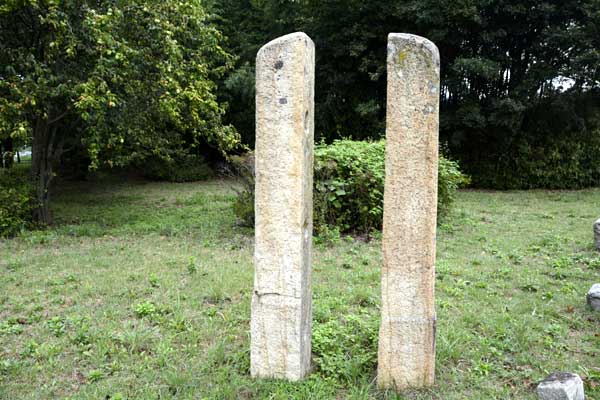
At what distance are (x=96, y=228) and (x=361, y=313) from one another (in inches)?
248

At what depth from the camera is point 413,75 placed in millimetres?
2695

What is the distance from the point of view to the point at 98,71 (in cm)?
738

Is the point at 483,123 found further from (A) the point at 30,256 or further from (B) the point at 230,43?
(A) the point at 30,256

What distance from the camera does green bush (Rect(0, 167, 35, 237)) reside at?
26.4 ft

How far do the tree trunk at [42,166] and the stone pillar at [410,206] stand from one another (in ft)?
26.7

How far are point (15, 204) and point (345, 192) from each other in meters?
5.90

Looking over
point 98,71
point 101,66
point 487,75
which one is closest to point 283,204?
point 101,66

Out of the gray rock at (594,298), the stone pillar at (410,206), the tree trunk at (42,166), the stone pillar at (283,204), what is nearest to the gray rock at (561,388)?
the stone pillar at (410,206)

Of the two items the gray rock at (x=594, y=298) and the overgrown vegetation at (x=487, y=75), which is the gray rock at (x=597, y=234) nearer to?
the gray rock at (x=594, y=298)

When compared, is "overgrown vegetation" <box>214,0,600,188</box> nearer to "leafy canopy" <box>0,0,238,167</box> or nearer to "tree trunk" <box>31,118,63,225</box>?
"leafy canopy" <box>0,0,238,167</box>

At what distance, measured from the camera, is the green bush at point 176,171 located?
61.2 ft

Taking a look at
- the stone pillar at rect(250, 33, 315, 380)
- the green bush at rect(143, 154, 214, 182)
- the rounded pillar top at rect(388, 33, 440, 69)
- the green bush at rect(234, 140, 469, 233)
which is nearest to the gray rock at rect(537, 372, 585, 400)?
the stone pillar at rect(250, 33, 315, 380)

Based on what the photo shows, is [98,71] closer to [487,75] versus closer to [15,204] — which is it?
[15,204]

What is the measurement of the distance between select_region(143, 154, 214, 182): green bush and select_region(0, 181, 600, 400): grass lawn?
10.4 m
